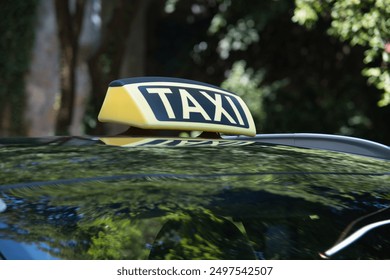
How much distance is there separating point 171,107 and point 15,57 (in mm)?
8991

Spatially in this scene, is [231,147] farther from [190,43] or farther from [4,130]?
[190,43]

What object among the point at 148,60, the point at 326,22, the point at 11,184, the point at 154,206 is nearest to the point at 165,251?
the point at 154,206

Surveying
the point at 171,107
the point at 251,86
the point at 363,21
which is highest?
the point at 363,21

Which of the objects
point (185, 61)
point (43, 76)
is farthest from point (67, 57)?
point (185, 61)

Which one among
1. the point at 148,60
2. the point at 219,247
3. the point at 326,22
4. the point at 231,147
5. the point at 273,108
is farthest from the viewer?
the point at 148,60

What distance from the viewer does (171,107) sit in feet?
7.45

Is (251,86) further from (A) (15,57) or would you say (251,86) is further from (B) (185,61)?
(A) (15,57)

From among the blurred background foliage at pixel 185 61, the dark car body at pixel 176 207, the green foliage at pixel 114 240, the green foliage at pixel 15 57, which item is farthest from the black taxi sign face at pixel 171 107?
the green foliage at pixel 15 57

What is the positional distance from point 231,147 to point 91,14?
967 centimetres

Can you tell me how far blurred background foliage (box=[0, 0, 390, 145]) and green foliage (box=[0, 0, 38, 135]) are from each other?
0.01 meters

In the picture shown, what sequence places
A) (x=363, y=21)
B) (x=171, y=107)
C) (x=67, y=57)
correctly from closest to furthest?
1. (x=171, y=107)
2. (x=363, y=21)
3. (x=67, y=57)

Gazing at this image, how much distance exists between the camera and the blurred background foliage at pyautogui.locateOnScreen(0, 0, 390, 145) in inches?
432

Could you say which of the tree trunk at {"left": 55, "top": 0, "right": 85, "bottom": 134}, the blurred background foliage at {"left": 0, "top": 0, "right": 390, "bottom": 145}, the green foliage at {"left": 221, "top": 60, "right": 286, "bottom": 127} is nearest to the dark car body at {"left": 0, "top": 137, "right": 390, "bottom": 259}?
the blurred background foliage at {"left": 0, "top": 0, "right": 390, "bottom": 145}

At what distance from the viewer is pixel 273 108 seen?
1328 cm
